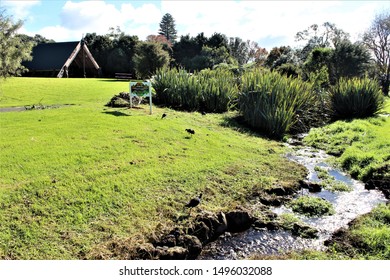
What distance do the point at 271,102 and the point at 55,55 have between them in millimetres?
34952

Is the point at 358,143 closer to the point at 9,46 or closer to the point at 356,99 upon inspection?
the point at 356,99

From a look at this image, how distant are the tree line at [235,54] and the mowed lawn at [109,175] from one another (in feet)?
31.4

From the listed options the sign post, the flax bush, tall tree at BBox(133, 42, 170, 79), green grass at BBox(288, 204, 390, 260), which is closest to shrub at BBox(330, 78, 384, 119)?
the flax bush

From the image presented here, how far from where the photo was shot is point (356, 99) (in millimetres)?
16391

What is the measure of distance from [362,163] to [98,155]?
675 cm

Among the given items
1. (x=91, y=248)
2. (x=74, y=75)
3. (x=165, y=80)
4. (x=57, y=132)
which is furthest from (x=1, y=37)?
(x=74, y=75)

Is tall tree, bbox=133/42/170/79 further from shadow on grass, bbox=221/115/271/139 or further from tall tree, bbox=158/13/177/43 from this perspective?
tall tree, bbox=158/13/177/43

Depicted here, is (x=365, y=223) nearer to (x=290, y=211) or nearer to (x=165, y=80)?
(x=290, y=211)

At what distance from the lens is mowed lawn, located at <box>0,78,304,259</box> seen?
5383 millimetres

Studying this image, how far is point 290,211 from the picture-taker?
6887 mm

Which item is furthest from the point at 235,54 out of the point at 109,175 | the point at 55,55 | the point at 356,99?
the point at 109,175

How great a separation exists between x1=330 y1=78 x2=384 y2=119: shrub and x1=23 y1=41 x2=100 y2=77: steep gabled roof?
3139 centimetres

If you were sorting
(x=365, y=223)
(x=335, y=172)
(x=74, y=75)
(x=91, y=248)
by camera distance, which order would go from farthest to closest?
(x=74, y=75), (x=335, y=172), (x=365, y=223), (x=91, y=248)

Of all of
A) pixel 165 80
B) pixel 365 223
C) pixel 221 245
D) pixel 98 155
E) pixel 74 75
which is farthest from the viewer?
pixel 74 75
